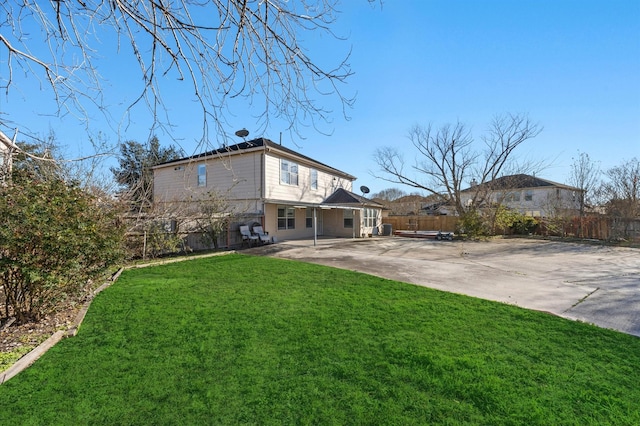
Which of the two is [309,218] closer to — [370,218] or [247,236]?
[370,218]

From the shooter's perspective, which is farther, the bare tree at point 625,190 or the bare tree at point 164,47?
the bare tree at point 625,190

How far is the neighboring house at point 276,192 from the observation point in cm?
1524

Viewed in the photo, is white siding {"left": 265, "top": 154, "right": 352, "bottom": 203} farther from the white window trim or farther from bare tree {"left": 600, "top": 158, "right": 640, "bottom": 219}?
bare tree {"left": 600, "top": 158, "right": 640, "bottom": 219}

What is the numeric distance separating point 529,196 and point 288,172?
30472 mm

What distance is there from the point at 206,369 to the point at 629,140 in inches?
977

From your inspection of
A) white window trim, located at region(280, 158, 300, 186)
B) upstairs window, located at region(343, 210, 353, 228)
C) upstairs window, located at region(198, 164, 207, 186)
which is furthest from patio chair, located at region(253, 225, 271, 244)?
upstairs window, located at region(343, 210, 353, 228)

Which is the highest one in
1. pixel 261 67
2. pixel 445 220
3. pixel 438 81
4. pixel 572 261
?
pixel 438 81

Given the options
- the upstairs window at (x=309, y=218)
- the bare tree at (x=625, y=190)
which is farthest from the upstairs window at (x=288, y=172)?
the bare tree at (x=625, y=190)

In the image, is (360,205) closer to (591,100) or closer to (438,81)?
(591,100)

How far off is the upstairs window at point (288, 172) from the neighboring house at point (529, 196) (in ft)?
46.2

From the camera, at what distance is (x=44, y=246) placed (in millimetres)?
3762

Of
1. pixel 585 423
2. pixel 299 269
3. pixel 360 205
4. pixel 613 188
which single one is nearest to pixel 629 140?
pixel 613 188

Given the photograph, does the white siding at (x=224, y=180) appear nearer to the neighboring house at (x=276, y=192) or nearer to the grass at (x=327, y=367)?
the neighboring house at (x=276, y=192)

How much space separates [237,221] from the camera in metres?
Answer: 14.5
